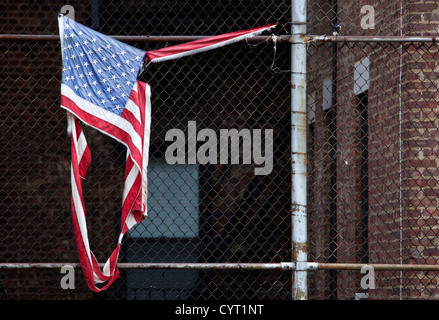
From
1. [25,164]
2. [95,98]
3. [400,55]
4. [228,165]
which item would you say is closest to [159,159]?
[228,165]

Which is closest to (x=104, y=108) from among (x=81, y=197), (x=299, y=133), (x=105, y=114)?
(x=105, y=114)

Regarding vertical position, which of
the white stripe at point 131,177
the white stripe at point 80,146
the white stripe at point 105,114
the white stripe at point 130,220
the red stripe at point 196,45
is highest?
the red stripe at point 196,45

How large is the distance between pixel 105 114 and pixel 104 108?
0.04 meters

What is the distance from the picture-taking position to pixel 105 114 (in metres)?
4.91

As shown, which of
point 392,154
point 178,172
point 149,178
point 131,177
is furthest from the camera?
point 178,172

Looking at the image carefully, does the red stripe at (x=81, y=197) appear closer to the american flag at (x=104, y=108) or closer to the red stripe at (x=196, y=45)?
the american flag at (x=104, y=108)

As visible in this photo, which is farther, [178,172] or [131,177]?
[178,172]

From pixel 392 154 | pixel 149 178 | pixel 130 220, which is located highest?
pixel 392 154

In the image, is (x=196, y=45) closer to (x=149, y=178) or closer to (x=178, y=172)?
(x=149, y=178)

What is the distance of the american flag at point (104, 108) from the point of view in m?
4.83

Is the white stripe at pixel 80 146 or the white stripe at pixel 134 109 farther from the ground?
the white stripe at pixel 134 109

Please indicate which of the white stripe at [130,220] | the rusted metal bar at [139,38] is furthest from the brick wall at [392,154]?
the white stripe at [130,220]

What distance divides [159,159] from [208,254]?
1501 millimetres
